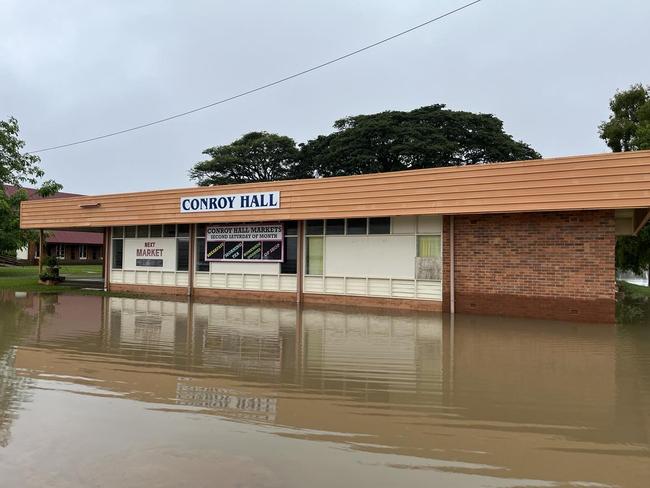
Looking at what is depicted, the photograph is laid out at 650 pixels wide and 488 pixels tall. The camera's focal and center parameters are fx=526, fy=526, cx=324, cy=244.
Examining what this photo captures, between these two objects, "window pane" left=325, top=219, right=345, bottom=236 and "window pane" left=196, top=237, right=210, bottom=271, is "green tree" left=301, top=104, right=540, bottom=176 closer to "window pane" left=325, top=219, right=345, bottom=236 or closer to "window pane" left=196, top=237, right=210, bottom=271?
"window pane" left=196, top=237, right=210, bottom=271

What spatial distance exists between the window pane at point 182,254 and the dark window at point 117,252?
3.37m

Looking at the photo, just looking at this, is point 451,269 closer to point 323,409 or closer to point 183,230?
point 323,409

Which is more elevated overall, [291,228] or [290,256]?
[291,228]

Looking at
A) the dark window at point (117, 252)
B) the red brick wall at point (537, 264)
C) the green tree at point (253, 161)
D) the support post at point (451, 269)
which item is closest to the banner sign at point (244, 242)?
the dark window at point (117, 252)

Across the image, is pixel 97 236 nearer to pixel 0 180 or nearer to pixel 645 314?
pixel 0 180

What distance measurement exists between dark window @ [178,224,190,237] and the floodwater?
9.36 meters

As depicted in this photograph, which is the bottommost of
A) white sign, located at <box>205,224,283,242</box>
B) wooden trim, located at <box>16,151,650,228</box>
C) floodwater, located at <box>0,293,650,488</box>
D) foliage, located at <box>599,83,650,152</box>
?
floodwater, located at <box>0,293,650,488</box>

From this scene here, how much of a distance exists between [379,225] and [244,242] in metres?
5.02

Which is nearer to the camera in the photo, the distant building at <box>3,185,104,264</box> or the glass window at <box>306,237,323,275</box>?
the glass window at <box>306,237,323,275</box>

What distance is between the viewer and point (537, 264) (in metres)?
12.7

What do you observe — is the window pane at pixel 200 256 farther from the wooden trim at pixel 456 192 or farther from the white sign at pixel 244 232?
the wooden trim at pixel 456 192

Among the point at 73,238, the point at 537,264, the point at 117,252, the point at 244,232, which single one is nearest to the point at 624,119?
the point at 537,264

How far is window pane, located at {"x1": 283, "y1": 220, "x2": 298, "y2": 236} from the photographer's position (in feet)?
55.1

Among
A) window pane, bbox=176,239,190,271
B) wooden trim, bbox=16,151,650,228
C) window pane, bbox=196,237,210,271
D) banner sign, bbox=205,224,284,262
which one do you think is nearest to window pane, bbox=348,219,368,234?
wooden trim, bbox=16,151,650,228
